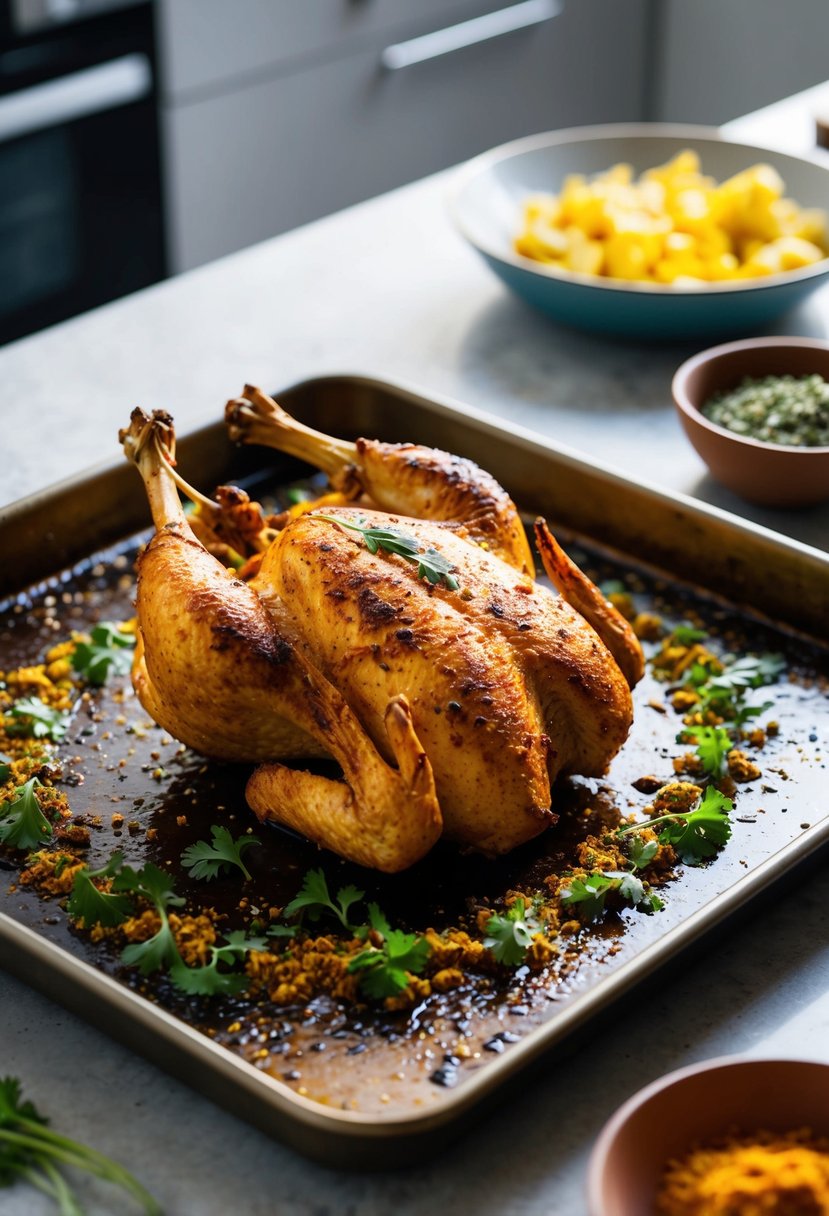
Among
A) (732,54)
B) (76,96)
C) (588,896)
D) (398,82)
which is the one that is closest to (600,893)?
(588,896)

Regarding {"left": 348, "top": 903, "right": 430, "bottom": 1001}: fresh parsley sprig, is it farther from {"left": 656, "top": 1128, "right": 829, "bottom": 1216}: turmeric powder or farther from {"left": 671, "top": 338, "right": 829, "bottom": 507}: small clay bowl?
{"left": 671, "top": 338, "right": 829, "bottom": 507}: small clay bowl

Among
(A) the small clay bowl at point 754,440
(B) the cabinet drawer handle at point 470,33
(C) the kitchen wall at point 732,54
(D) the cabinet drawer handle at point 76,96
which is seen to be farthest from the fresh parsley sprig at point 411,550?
(C) the kitchen wall at point 732,54

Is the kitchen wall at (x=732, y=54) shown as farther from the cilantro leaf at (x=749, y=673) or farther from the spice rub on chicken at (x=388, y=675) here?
the spice rub on chicken at (x=388, y=675)

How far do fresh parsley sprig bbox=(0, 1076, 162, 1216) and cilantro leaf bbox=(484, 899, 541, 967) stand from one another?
37cm

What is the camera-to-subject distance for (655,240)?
8.35 ft

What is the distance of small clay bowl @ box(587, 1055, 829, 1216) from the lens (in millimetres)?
1139

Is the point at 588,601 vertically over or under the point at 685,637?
over

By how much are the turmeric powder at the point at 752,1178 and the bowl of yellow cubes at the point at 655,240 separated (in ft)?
5.12

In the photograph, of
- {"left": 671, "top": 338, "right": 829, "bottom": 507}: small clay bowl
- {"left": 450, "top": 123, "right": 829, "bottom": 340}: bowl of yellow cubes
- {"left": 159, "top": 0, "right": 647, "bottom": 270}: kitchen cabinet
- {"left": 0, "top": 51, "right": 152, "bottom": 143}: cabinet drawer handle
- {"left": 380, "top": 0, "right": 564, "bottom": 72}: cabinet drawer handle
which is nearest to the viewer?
{"left": 671, "top": 338, "right": 829, "bottom": 507}: small clay bowl

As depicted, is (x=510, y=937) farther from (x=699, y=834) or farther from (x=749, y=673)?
(x=749, y=673)

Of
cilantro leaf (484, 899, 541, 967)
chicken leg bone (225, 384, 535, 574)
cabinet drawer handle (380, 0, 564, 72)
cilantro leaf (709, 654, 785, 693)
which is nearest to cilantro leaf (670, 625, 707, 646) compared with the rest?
cilantro leaf (709, 654, 785, 693)

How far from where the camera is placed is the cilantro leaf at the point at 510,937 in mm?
1365

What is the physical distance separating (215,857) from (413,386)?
984 millimetres

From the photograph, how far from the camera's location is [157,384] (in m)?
2.54
